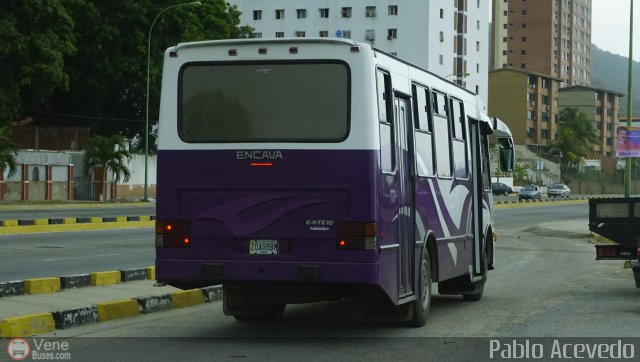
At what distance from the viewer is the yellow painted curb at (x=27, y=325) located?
1025 centimetres

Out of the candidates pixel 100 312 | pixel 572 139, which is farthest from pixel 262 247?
pixel 572 139

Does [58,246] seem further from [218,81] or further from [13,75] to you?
[13,75]

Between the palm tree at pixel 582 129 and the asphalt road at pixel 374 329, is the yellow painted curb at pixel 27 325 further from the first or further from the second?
the palm tree at pixel 582 129

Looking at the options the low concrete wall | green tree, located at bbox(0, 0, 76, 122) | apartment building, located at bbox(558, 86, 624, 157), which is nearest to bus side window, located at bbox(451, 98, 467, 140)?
green tree, located at bbox(0, 0, 76, 122)

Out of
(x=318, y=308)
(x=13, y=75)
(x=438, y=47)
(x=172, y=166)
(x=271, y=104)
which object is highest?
(x=438, y=47)

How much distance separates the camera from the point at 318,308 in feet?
44.6

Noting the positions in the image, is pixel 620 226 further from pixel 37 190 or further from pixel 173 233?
pixel 37 190

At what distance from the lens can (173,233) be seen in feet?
33.7

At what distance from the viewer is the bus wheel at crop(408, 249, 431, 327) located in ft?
37.1

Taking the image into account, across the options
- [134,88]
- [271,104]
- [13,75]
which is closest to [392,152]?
[271,104]

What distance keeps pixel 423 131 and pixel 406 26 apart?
341 feet

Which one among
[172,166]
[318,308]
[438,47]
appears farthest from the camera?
[438,47]

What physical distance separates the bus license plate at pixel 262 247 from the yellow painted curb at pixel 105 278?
5.12 m

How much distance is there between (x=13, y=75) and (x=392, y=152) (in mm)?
43411
